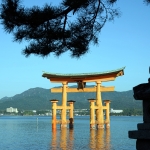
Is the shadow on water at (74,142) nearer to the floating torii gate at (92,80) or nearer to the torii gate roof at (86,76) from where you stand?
the floating torii gate at (92,80)

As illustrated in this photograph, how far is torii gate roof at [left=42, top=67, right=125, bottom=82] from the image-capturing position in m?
23.6

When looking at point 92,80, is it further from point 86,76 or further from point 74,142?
point 74,142

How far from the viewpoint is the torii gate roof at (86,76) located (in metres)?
23.6

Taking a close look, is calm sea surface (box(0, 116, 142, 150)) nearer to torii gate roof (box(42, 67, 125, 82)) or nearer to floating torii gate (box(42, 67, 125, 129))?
floating torii gate (box(42, 67, 125, 129))

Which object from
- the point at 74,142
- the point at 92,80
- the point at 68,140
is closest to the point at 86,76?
the point at 92,80

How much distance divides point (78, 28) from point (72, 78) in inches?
762

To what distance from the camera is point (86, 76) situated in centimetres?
2423

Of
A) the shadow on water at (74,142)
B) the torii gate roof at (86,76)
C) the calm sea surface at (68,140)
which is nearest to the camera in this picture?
the shadow on water at (74,142)

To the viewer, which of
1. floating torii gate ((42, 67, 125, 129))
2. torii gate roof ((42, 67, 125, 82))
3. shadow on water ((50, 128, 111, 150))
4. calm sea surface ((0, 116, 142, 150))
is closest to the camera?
shadow on water ((50, 128, 111, 150))

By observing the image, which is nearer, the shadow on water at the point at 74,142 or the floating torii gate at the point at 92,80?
the shadow on water at the point at 74,142

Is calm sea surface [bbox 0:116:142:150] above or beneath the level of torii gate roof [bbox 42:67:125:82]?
beneath

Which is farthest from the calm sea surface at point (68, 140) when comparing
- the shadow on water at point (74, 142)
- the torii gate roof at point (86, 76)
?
the torii gate roof at point (86, 76)

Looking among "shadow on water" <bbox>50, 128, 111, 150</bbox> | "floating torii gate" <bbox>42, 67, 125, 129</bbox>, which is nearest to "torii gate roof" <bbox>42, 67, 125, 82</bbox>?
"floating torii gate" <bbox>42, 67, 125, 129</bbox>

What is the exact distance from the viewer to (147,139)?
12.0 feet
